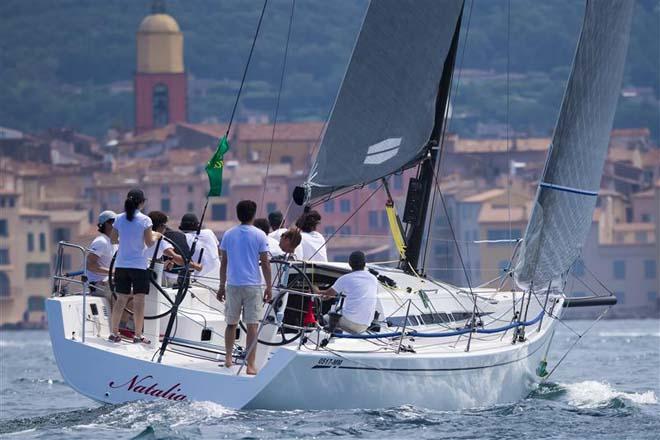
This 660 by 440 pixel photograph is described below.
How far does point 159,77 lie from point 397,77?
331 ft

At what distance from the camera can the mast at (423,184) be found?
13.3 metres

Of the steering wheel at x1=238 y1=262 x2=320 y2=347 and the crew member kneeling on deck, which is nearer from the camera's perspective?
the steering wheel at x1=238 y1=262 x2=320 y2=347

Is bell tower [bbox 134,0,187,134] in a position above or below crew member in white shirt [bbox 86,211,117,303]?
above

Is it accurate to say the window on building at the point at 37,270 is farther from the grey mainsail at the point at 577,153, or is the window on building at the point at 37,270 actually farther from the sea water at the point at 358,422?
the grey mainsail at the point at 577,153

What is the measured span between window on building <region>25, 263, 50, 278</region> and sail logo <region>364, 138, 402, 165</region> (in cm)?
6122

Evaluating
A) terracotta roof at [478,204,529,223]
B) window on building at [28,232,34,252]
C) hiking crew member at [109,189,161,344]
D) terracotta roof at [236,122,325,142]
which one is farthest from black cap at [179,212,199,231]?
terracotta roof at [236,122,325,142]

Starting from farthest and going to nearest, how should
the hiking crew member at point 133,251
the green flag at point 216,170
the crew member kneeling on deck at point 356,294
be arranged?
the green flag at point 216,170, the hiking crew member at point 133,251, the crew member kneeling on deck at point 356,294

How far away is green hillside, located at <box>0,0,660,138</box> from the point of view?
116 m

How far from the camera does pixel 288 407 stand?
1078cm

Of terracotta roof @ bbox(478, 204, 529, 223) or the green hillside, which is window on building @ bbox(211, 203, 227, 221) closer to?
terracotta roof @ bbox(478, 204, 529, 223)

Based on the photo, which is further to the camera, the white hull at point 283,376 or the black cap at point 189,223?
the black cap at point 189,223

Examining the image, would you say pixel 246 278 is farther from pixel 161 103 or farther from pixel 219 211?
pixel 161 103

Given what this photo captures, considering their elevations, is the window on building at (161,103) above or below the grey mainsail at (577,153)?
above

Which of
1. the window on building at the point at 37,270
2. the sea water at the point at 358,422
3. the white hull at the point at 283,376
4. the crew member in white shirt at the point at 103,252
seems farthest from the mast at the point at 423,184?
the window on building at the point at 37,270
